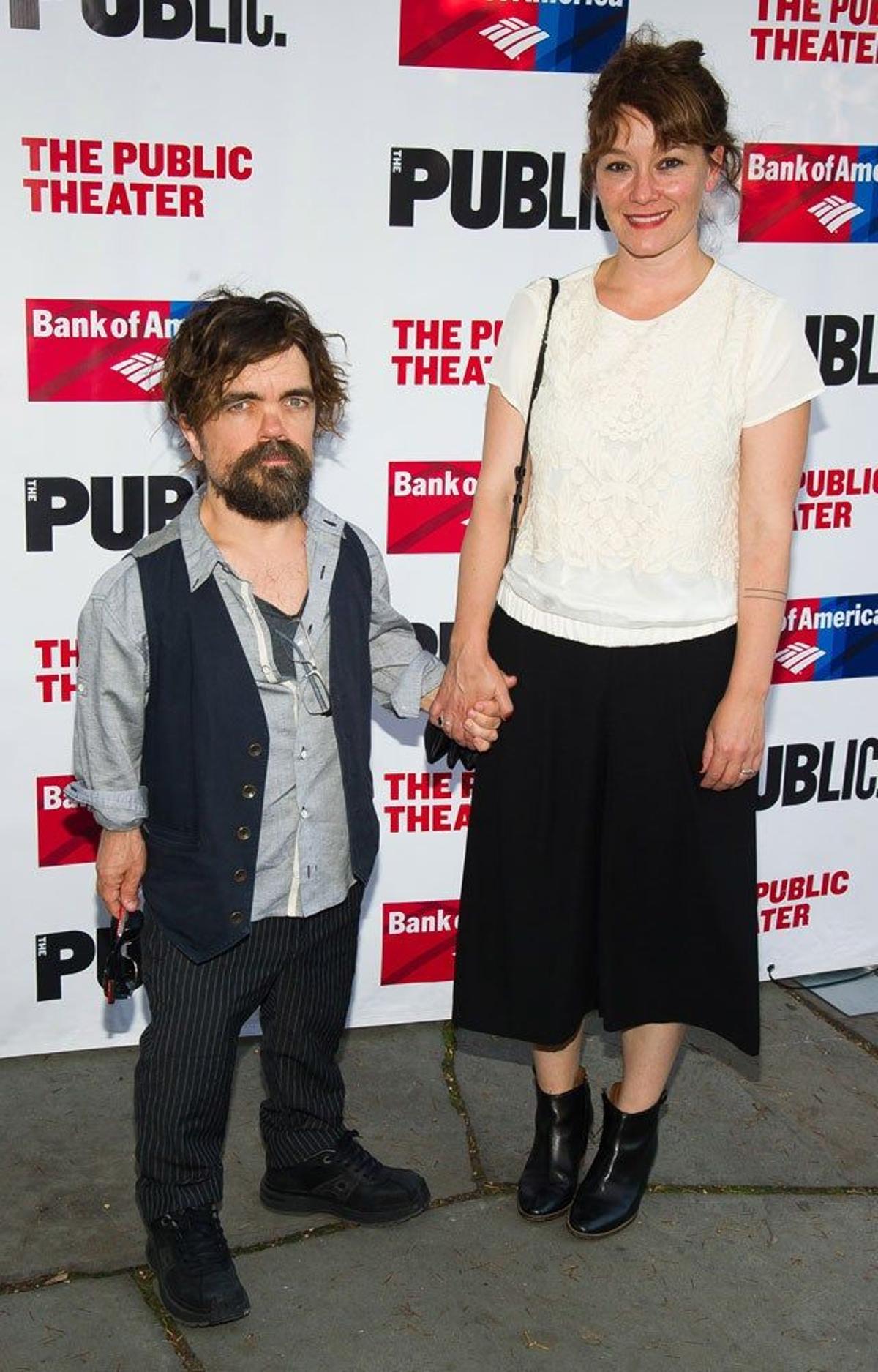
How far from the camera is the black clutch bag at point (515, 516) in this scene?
9.96 feet

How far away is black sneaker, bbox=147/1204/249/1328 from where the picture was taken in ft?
10.1

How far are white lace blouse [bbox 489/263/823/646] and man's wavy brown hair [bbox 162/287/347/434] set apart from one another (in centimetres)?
42

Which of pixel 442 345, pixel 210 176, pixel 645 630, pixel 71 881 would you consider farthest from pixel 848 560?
pixel 71 881

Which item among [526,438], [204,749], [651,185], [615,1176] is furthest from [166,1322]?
[651,185]

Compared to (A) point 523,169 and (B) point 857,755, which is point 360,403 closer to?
(A) point 523,169

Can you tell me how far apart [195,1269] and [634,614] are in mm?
1565

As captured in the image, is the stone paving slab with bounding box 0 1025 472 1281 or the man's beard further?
the stone paving slab with bounding box 0 1025 472 1281

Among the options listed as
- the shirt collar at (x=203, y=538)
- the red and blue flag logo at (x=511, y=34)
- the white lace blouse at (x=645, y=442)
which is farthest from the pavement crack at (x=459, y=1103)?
the red and blue flag logo at (x=511, y=34)

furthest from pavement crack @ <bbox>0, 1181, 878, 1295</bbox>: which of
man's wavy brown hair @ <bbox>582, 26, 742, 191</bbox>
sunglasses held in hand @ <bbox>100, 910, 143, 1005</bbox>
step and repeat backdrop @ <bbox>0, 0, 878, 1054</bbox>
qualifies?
man's wavy brown hair @ <bbox>582, 26, 742, 191</bbox>

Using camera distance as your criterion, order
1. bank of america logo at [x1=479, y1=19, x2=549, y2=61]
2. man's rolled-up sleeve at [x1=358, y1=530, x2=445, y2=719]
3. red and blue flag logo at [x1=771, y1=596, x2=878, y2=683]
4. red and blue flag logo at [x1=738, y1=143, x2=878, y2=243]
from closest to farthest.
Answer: man's rolled-up sleeve at [x1=358, y1=530, x2=445, y2=719] < bank of america logo at [x1=479, y1=19, x2=549, y2=61] < red and blue flag logo at [x1=738, y1=143, x2=878, y2=243] < red and blue flag logo at [x1=771, y1=596, x2=878, y2=683]

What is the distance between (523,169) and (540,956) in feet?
6.63

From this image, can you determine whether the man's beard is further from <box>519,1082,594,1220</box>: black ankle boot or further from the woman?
<box>519,1082,594,1220</box>: black ankle boot

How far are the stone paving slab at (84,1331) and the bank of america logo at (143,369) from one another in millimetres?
2067

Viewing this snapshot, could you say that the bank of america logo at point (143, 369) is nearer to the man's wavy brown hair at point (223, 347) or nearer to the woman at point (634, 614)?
the man's wavy brown hair at point (223, 347)
